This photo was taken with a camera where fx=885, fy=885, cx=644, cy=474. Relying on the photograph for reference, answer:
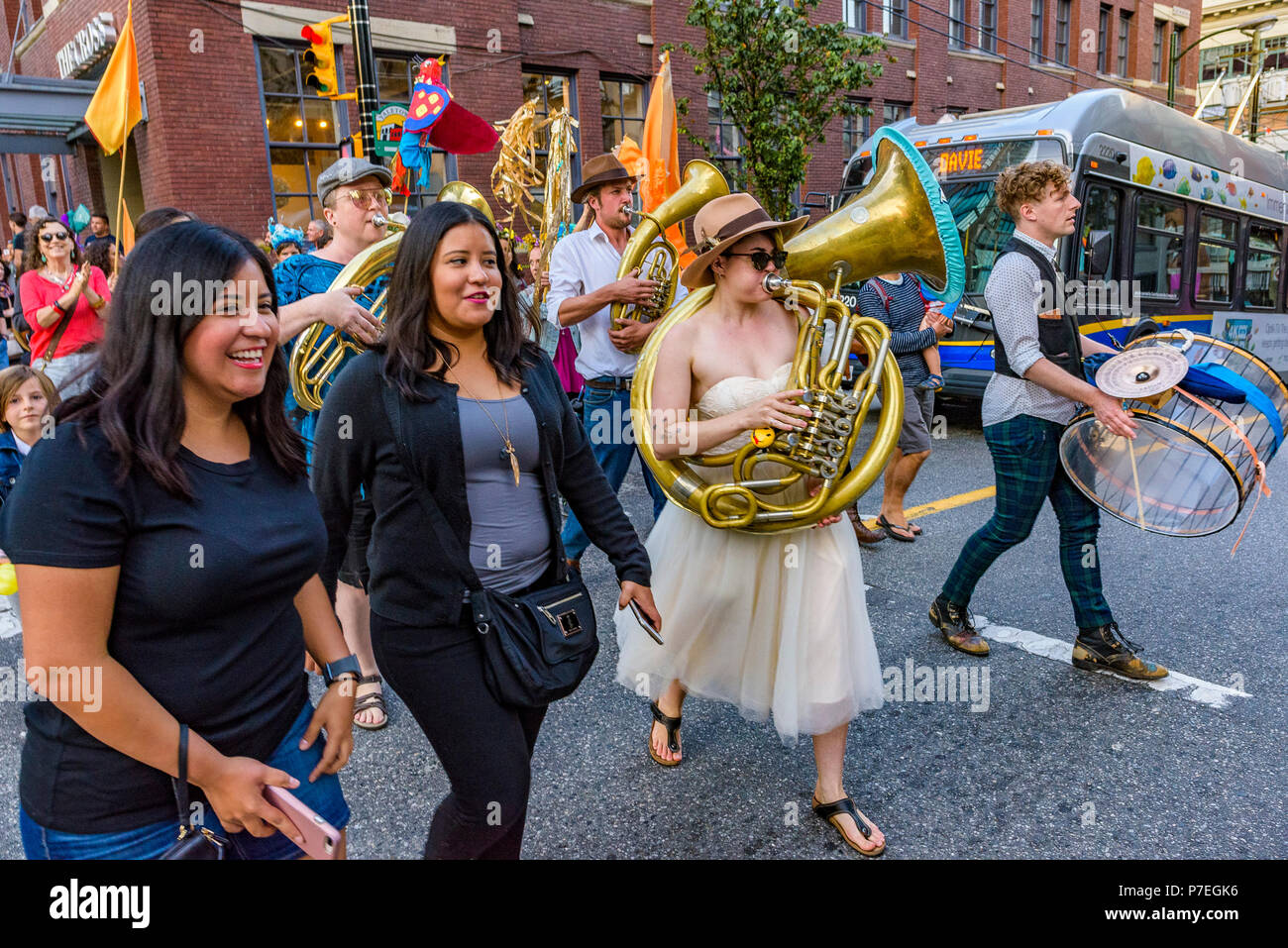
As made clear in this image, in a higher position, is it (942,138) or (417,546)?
(942,138)

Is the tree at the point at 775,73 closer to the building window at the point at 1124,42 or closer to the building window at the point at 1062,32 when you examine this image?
the building window at the point at 1062,32

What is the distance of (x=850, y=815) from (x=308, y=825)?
67.0 inches

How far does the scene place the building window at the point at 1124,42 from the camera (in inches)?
947

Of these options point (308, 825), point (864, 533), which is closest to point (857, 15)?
point (864, 533)

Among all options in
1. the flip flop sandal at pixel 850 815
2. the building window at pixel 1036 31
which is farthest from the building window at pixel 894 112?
the flip flop sandal at pixel 850 815

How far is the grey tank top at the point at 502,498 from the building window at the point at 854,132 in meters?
17.7

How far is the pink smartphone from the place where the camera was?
1.46 m

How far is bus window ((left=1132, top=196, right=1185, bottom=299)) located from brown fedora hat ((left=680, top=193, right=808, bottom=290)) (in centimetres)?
758

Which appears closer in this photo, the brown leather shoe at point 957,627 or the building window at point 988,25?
the brown leather shoe at point 957,627

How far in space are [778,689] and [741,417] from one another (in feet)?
2.67

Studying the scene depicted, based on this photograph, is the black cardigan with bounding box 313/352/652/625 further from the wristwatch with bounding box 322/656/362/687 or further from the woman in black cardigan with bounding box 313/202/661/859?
the wristwatch with bounding box 322/656/362/687

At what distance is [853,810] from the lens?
2.64 m
